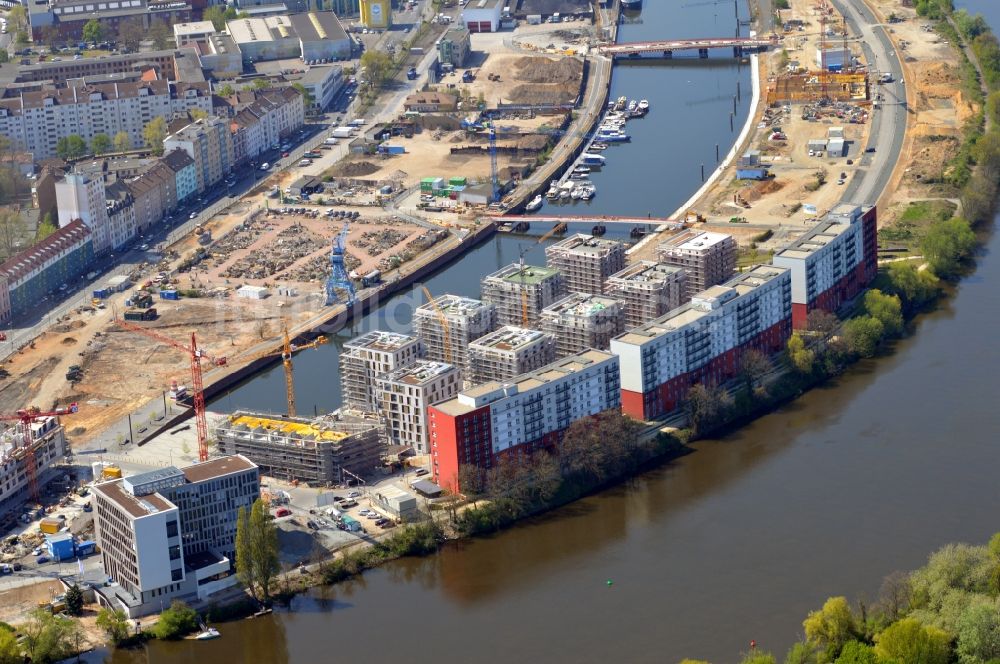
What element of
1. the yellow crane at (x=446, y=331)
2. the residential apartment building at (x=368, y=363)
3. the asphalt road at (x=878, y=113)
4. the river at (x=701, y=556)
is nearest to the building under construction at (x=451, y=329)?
the yellow crane at (x=446, y=331)

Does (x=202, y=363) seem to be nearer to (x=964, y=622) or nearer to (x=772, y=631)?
(x=772, y=631)

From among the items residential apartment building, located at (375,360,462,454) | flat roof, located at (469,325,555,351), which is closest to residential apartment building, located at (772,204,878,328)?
flat roof, located at (469,325,555,351)

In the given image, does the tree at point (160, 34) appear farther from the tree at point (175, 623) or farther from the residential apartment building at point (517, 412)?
the tree at point (175, 623)

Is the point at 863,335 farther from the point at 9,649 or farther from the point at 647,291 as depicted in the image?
the point at 9,649

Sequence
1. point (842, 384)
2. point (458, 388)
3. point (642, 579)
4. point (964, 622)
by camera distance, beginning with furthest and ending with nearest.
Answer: point (842, 384)
point (458, 388)
point (642, 579)
point (964, 622)

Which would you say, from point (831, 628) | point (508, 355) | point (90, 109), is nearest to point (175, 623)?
point (508, 355)

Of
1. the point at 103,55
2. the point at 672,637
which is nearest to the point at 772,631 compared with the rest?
the point at 672,637

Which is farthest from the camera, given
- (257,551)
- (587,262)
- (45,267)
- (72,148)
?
(72,148)
